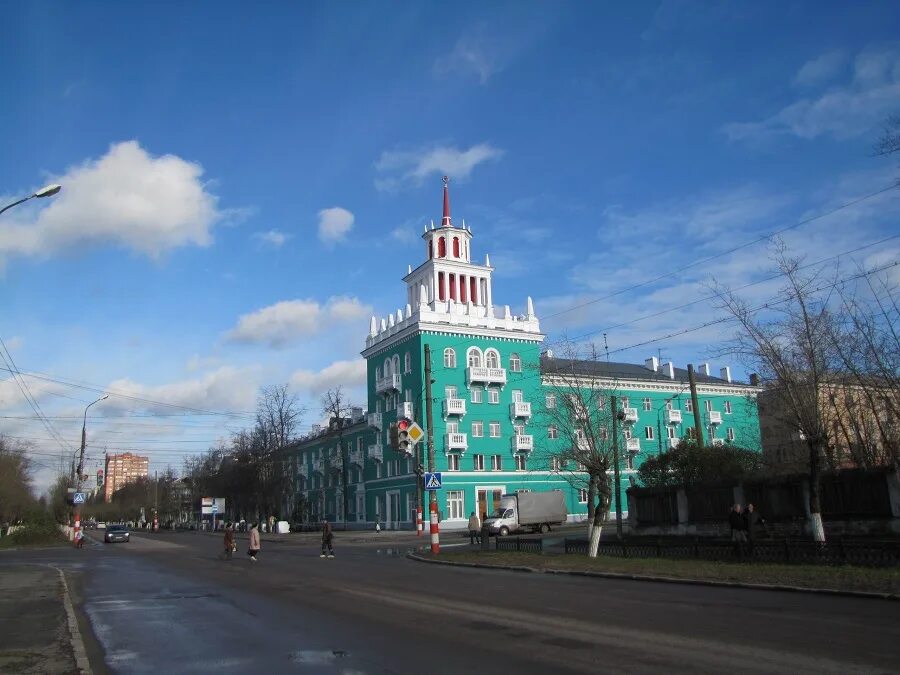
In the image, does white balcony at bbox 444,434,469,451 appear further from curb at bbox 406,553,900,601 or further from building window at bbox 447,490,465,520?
curb at bbox 406,553,900,601

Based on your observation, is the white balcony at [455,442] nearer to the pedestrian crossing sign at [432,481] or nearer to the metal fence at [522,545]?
the pedestrian crossing sign at [432,481]

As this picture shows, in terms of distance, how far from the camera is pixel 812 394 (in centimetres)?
2261

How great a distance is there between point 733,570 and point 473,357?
4910 cm

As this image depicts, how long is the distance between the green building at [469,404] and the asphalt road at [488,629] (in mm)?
43050

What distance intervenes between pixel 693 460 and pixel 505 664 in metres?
26.7

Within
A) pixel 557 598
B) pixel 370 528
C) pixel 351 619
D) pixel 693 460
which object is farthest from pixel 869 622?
pixel 370 528

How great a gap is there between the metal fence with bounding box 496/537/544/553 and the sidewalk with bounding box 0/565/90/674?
15.0 m

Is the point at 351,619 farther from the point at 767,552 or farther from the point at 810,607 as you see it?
the point at 767,552

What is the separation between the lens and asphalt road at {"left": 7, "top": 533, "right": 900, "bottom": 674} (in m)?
8.60

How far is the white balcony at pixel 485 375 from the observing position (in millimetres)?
64625

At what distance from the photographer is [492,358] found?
220 ft

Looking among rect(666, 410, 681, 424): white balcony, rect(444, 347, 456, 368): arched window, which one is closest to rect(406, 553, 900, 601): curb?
rect(444, 347, 456, 368): arched window

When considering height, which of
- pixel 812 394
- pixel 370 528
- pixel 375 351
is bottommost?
pixel 370 528

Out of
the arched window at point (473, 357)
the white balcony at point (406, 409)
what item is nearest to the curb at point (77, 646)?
the white balcony at point (406, 409)
